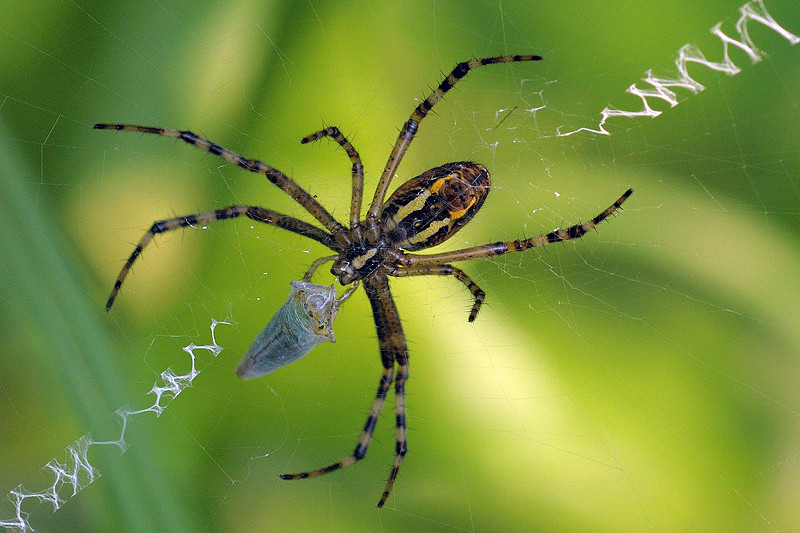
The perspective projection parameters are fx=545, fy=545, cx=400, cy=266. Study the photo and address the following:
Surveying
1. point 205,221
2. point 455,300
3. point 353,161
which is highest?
point 353,161

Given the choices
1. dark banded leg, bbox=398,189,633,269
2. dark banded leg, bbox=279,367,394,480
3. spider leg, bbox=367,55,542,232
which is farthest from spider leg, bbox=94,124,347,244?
dark banded leg, bbox=279,367,394,480

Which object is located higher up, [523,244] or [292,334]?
[523,244]

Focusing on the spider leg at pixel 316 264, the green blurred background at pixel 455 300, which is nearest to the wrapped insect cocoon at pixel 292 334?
the green blurred background at pixel 455 300

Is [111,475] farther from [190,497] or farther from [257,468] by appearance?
[257,468]

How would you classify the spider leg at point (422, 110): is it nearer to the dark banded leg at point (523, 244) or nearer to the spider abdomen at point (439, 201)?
the spider abdomen at point (439, 201)

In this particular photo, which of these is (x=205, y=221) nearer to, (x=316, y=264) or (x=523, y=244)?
(x=316, y=264)

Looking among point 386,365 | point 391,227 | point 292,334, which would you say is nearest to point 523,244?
point 391,227
